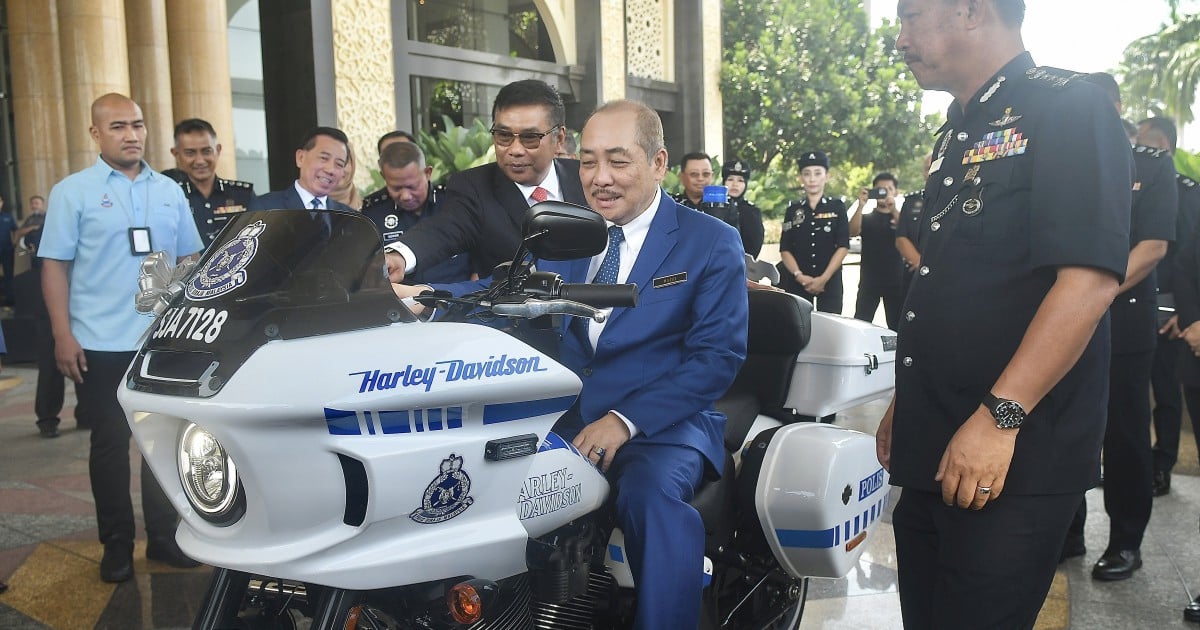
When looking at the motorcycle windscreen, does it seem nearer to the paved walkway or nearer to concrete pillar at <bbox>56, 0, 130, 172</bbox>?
the paved walkway

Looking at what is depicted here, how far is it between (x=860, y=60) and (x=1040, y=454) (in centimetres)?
2880

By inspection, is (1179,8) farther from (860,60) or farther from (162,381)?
(162,381)

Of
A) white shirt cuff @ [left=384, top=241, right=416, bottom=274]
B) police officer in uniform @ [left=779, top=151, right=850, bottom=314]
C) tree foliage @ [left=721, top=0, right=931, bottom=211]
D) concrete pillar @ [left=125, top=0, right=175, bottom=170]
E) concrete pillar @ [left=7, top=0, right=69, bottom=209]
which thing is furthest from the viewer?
tree foliage @ [left=721, top=0, right=931, bottom=211]

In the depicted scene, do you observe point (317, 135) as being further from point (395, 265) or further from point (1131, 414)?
point (1131, 414)

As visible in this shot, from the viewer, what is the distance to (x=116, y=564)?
12.5ft

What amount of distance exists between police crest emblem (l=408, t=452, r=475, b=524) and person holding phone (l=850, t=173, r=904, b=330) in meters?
7.36

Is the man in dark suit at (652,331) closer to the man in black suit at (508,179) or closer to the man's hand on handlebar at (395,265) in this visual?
the man's hand on handlebar at (395,265)

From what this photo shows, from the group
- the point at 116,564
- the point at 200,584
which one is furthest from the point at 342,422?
the point at 116,564

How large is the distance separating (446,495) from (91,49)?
33.9 feet

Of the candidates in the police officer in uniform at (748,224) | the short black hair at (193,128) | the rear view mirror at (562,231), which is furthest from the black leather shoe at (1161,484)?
the short black hair at (193,128)

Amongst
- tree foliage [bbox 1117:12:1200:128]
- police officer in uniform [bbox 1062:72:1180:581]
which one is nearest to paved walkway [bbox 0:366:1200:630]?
police officer in uniform [bbox 1062:72:1180:581]

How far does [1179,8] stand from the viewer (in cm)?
4509

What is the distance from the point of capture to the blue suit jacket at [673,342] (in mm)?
2293

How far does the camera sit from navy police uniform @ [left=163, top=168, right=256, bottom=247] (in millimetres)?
5102
